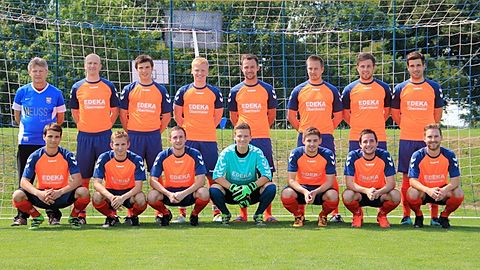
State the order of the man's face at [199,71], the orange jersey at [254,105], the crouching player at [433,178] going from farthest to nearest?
1. the orange jersey at [254,105]
2. the man's face at [199,71]
3. the crouching player at [433,178]

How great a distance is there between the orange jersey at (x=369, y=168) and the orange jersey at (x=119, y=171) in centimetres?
231

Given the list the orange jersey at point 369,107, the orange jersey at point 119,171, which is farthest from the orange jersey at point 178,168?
the orange jersey at point 369,107

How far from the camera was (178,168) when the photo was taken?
9023mm

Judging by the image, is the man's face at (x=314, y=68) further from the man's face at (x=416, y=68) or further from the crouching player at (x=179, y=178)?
the crouching player at (x=179, y=178)

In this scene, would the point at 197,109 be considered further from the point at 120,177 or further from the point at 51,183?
the point at 51,183

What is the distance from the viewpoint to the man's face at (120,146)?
8.77 m

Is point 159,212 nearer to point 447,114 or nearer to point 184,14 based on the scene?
point 184,14

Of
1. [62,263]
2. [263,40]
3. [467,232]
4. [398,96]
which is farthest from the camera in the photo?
[263,40]

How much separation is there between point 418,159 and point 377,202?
0.67 meters

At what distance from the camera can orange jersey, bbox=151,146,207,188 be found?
902cm

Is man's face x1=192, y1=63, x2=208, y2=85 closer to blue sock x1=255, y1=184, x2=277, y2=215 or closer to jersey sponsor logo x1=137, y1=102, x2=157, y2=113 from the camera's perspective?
jersey sponsor logo x1=137, y1=102, x2=157, y2=113

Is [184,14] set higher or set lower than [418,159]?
higher

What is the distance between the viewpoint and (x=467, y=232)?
27.1 feet

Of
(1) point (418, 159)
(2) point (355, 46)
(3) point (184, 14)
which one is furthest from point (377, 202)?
(2) point (355, 46)
